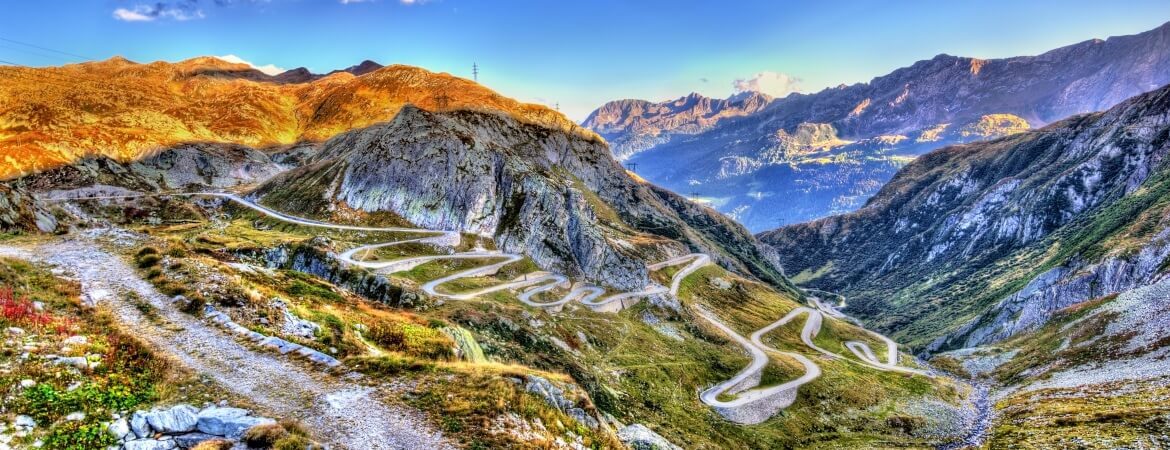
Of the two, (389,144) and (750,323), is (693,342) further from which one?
(389,144)

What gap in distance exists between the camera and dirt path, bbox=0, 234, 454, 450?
18.4 metres

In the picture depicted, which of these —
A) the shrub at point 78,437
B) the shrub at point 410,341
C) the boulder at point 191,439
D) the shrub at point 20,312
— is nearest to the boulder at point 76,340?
the shrub at point 20,312

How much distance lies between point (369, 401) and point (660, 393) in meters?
49.7

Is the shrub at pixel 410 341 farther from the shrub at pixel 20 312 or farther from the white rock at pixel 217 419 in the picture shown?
the shrub at pixel 20 312

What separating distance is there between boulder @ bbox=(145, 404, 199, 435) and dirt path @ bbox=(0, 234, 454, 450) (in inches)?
91.2

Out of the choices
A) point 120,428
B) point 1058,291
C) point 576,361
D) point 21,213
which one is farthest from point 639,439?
point 1058,291

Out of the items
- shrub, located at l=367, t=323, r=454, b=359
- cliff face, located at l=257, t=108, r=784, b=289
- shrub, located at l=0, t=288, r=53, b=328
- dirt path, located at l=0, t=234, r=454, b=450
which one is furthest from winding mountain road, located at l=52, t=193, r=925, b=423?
shrub, located at l=0, t=288, r=53, b=328

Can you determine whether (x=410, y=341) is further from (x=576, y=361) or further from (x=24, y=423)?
(x=576, y=361)

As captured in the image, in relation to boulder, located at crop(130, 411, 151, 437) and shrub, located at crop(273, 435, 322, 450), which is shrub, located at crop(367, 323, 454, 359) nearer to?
shrub, located at crop(273, 435, 322, 450)

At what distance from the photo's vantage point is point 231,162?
632 ft

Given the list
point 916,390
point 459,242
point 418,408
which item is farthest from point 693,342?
point 418,408

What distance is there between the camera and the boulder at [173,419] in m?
15.9

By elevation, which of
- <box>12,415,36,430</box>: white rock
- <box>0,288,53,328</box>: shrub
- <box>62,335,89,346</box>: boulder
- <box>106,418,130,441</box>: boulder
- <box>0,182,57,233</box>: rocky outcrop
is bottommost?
<box>106,418,130,441</box>: boulder

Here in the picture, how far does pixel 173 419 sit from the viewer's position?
16.3m
